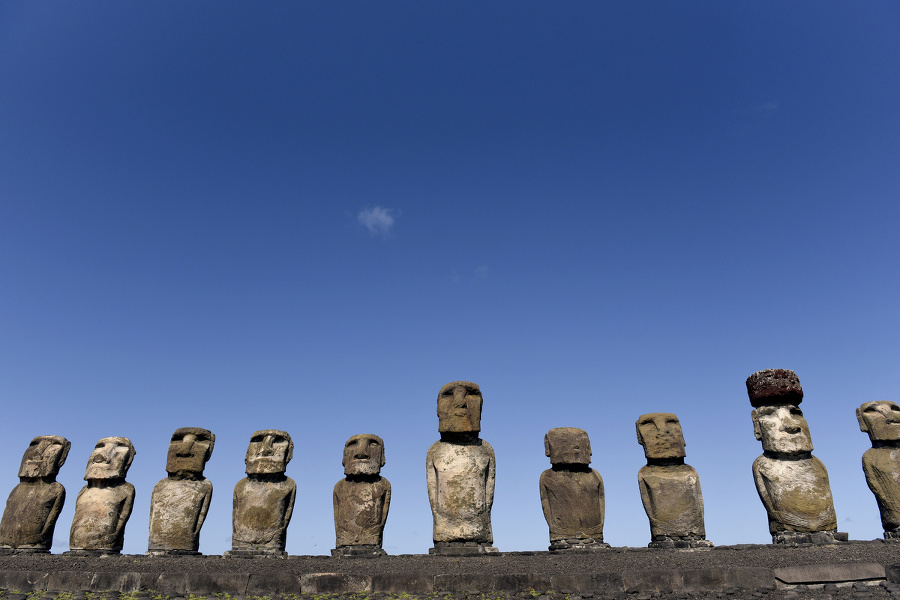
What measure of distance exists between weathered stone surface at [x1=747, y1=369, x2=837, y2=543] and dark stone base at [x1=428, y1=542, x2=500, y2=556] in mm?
5542

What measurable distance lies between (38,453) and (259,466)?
214 inches

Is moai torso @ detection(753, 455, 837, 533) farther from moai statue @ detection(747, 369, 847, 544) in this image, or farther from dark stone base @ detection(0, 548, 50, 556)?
dark stone base @ detection(0, 548, 50, 556)

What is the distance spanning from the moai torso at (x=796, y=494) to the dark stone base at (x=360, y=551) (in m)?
7.59

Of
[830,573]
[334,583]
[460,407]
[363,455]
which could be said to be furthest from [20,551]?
[830,573]

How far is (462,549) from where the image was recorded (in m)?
12.2

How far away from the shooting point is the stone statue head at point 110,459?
14.1 meters

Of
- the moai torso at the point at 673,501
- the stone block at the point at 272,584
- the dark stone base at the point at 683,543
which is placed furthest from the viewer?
the moai torso at the point at 673,501

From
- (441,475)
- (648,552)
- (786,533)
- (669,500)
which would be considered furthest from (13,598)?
(786,533)

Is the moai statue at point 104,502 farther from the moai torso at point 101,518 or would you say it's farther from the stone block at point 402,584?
the stone block at point 402,584

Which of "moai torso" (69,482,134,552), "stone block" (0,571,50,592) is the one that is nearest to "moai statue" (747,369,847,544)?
"stone block" (0,571,50,592)

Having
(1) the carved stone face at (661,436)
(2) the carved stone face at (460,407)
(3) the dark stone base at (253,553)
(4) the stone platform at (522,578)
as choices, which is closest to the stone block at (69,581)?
(4) the stone platform at (522,578)

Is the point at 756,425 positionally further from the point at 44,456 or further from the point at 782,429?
the point at 44,456

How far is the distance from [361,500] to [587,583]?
4962 mm

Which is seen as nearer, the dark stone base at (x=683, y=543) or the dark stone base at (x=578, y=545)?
the dark stone base at (x=578, y=545)
